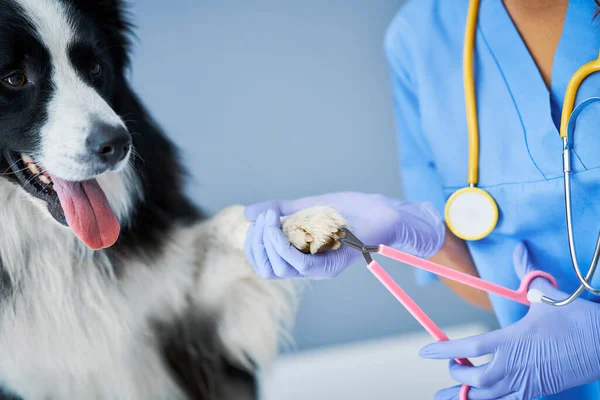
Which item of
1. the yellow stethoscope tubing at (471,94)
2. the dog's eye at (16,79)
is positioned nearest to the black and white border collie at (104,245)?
the dog's eye at (16,79)

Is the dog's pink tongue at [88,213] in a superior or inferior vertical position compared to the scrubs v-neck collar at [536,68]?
inferior

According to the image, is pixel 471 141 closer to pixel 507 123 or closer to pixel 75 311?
pixel 507 123

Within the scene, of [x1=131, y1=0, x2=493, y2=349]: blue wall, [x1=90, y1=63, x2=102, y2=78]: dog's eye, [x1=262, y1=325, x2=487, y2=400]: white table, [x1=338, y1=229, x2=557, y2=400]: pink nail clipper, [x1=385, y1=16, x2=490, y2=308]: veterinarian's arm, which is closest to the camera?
[x1=338, y1=229, x2=557, y2=400]: pink nail clipper

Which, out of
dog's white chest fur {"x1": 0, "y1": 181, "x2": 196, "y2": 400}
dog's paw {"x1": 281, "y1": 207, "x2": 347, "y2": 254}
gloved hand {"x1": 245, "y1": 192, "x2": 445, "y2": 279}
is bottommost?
dog's white chest fur {"x1": 0, "y1": 181, "x2": 196, "y2": 400}

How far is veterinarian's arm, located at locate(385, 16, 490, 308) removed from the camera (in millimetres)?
1075

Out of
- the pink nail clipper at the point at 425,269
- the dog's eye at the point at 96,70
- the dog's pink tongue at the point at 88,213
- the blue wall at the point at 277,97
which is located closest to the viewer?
the pink nail clipper at the point at 425,269

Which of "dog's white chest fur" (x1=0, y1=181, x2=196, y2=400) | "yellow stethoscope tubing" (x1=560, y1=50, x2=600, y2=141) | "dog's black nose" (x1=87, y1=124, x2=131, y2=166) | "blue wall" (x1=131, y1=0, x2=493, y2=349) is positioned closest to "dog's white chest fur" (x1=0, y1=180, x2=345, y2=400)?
"dog's white chest fur" (x1=0, y1=181, x2=196, y2=400)

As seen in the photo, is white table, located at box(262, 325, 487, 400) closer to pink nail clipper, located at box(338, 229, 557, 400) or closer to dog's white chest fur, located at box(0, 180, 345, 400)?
dog's white chest fur, located at box(0, 180, 345, 400)

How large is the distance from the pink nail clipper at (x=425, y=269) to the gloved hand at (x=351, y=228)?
0.07 meters

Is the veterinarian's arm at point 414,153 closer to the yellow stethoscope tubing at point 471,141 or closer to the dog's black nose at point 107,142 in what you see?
the yellow stethoscope tubing at point 471,141

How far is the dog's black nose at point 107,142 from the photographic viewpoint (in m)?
0.80

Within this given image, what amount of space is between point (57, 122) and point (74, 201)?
13cm

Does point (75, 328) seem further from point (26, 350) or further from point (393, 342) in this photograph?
point (393, 342)

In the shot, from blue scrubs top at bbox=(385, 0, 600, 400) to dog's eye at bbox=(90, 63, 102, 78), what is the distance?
599mm
